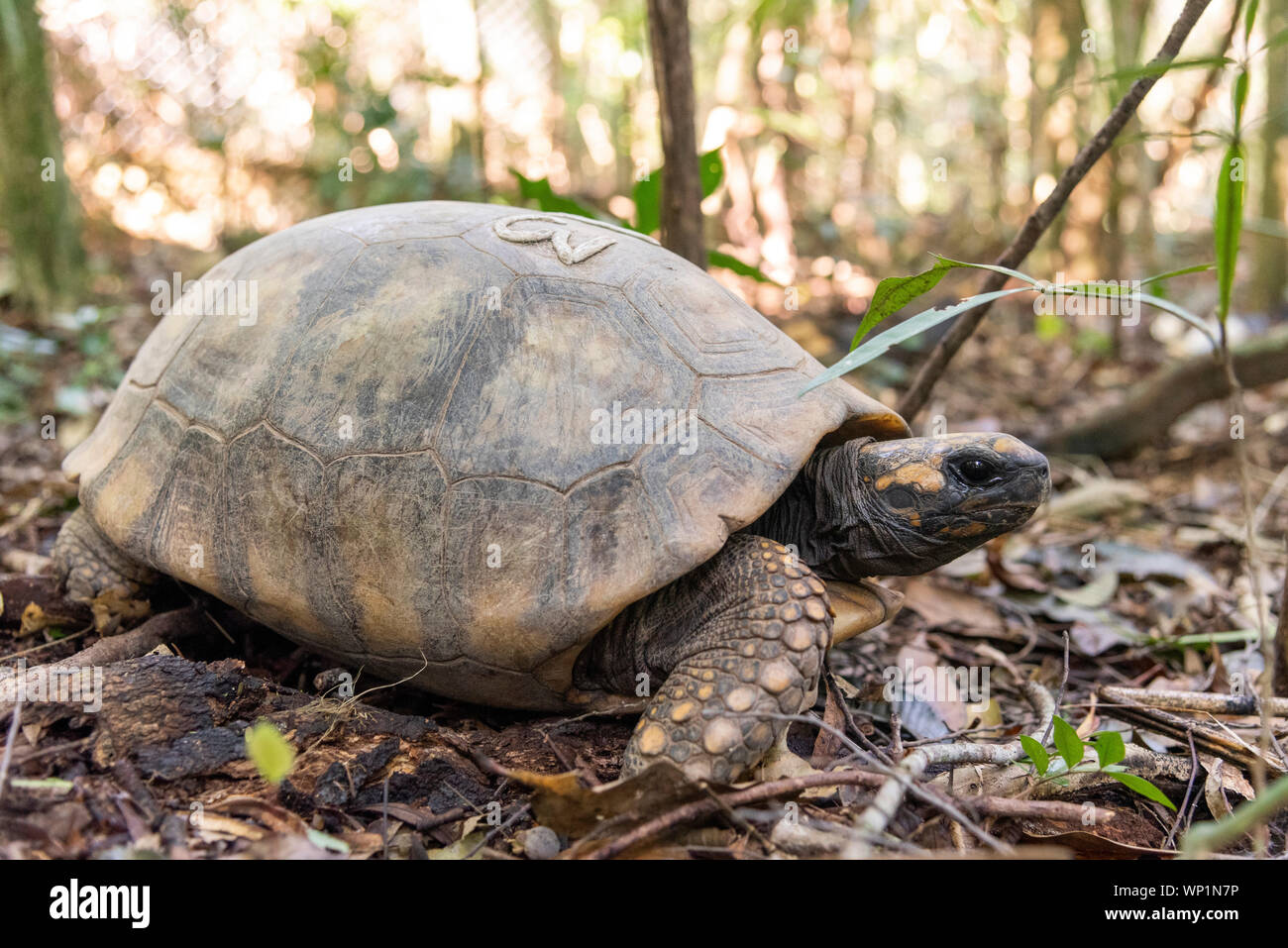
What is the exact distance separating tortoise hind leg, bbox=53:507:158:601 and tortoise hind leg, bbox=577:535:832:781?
1.73 meters

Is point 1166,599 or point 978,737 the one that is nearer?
point 978,737

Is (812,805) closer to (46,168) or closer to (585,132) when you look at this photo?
(46,168)

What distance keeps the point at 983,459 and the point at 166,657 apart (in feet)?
8.06

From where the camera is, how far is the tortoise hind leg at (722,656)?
7.83 ft

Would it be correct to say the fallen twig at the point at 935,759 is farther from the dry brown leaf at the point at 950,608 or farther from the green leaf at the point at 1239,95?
the green leaf at the point at 1239,95

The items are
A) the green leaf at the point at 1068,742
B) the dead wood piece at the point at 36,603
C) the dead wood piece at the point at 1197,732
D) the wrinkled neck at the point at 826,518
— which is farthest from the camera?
the dead wood piece at the point at 36,603

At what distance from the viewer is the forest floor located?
2.15 metres

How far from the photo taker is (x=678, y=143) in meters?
4.35

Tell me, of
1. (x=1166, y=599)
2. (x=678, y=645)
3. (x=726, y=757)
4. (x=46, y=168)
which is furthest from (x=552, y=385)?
(x=46, y=168)

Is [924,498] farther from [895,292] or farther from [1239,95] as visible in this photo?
[1239,95]

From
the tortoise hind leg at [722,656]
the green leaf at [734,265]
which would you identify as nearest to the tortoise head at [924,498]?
the tortoise hind leg at [722,656]

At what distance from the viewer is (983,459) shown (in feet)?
9.05

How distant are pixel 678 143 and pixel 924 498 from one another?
7.68 feet
